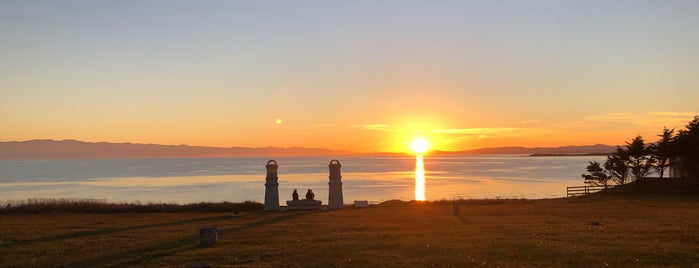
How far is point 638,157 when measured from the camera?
66312 mm

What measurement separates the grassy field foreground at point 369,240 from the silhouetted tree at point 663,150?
31.5 m

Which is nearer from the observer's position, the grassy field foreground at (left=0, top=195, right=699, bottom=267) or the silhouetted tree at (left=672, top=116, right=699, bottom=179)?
the grassy field foreground at (left=0, top=195, right=699, bottom=267)

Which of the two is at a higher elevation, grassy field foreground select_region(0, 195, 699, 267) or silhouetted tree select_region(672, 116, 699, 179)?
silhouetted tree select_region(672, 116, 699, 179)

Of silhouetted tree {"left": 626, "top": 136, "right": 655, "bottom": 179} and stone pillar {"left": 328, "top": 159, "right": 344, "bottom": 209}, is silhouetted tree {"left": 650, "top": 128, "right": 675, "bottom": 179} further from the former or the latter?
stone pillar {"left": 328, "top": 159, "right": 344, "bottom": 209}

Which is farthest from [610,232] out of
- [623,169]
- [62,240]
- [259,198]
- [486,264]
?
[259,198]

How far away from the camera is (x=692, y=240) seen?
1959 cm

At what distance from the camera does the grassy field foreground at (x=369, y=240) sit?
16969 mm

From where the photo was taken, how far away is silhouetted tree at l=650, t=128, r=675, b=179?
198ft

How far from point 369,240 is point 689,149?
45931mm

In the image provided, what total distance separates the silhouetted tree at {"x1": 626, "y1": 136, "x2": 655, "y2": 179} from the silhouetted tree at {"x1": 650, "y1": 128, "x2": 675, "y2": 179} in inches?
27.7

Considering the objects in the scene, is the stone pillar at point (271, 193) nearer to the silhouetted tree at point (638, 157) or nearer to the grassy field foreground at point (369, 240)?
the grassy field foreground at point (369, 240)

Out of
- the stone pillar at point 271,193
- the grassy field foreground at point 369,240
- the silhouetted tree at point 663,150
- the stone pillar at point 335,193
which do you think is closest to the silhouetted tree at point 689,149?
the silhouetted tree at point 663,150

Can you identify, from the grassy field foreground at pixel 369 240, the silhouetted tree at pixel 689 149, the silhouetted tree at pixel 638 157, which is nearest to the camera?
the grassy field foreground at pixel 369 240

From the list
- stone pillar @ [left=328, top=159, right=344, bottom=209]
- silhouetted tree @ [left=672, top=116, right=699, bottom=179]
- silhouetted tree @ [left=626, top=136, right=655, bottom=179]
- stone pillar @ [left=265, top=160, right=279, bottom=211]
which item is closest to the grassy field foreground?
stone pillar @ [left=265, top=160, right=279, bottom=211]
